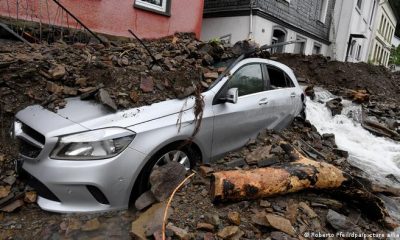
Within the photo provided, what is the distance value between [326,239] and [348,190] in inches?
35.8

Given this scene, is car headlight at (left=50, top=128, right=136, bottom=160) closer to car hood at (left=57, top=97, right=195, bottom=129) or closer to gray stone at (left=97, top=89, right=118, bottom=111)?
car hood at (left=57, top=97, right=195, bottom=129)

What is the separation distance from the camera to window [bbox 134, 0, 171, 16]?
956 cm

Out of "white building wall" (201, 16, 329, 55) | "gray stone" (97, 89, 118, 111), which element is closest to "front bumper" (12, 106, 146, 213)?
"gray stone" (97, 89, 118, 111)

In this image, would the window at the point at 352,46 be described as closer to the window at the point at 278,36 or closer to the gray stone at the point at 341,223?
the window at the point at 278,36

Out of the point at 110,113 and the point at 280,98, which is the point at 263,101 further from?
the point at 110,113

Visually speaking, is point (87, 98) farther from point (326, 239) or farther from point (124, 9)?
point (124, 9)

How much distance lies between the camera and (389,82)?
57.8 feet

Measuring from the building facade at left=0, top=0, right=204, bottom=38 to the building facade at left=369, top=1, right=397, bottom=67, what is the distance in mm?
23761

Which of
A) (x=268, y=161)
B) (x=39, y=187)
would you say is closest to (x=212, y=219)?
(x=268, y=161)

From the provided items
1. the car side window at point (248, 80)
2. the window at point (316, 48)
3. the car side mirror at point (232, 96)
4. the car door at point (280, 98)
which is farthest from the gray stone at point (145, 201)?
the window at point (316, 48)

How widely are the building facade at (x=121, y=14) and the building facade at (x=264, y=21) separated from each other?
2768 mm

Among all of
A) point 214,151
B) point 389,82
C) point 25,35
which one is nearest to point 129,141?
point 214,151

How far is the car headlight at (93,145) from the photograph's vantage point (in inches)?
135

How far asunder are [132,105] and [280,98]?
2699 millimetres
